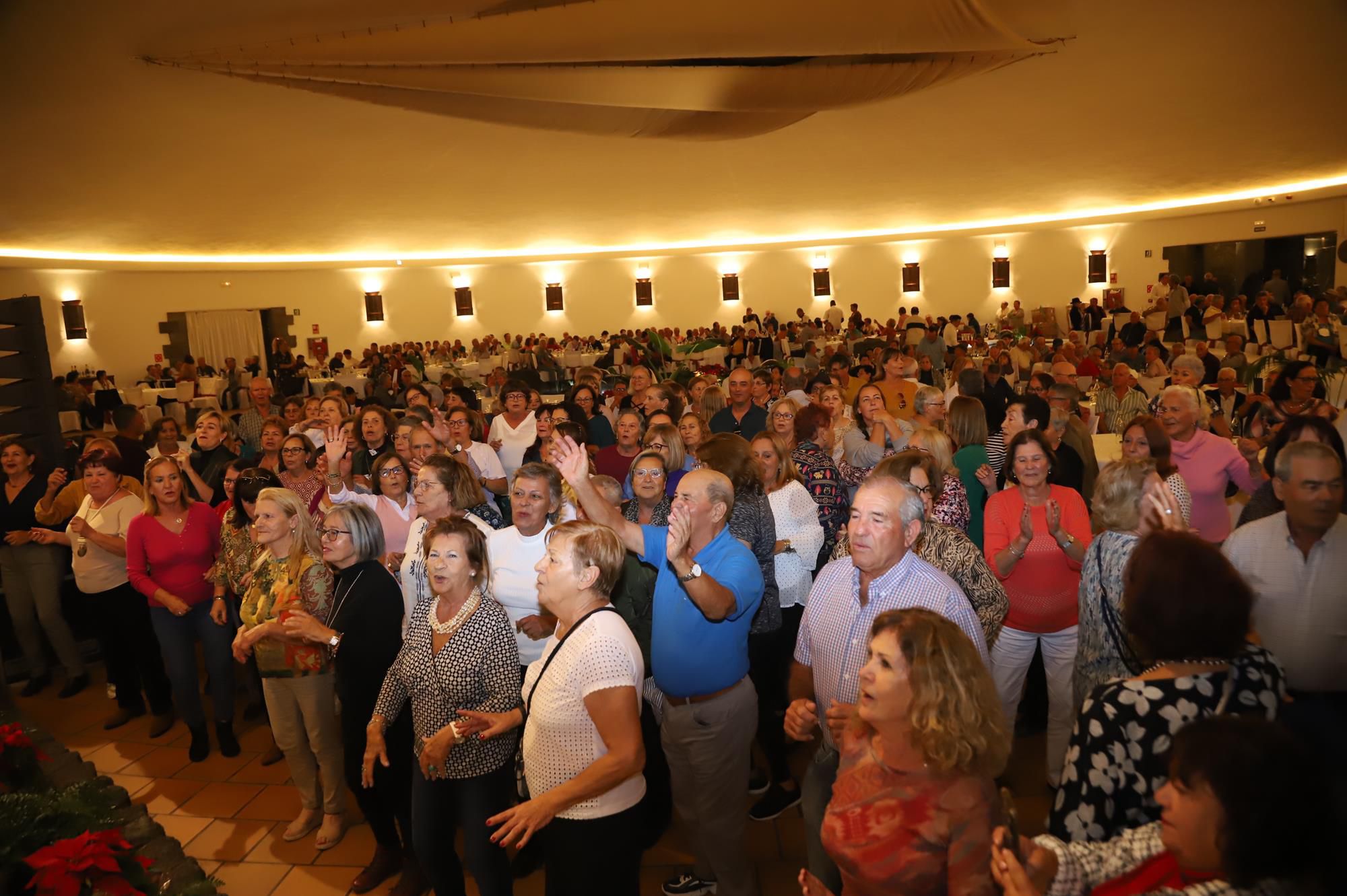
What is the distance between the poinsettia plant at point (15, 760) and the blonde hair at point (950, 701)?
3011 millimetres

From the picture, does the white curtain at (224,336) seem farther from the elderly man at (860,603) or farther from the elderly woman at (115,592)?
the elderly man at (860,603)

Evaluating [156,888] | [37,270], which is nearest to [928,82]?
[156,888]

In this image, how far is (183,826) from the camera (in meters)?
4.10

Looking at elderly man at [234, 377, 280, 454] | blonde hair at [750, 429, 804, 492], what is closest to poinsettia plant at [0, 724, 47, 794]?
blonde hair at [750, 429, 804, 492]

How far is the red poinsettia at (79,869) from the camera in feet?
7.16

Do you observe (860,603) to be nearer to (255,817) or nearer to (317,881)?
(317,881)

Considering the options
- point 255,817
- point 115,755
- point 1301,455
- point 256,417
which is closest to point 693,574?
point 1301,455

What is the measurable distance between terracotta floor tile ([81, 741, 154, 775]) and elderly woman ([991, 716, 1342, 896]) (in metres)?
4.85

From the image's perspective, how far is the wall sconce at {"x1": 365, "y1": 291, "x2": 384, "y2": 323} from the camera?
957 inches

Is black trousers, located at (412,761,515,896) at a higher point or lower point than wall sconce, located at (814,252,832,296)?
lower

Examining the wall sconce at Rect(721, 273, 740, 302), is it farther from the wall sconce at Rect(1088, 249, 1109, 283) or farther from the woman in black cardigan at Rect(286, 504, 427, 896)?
the woman in black cardigan at Rect(286, 504, 427, 896)

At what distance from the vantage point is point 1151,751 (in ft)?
6.39

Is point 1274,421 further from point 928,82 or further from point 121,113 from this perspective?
point 121,113

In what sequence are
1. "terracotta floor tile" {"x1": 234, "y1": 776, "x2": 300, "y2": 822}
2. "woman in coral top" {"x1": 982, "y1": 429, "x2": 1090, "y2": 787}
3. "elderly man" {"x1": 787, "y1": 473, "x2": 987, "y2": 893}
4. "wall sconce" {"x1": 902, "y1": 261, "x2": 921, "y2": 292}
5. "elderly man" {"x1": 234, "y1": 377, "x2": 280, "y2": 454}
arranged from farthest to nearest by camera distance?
"wall sconce" {"x1": 902, "y1": 261, "x2": 921, "y2": 292}
"elderly man" {"x1": 234, "y1": 377, "x2": 280, "y2": 454}
"terracotta floor tile" {"x1": 234, "y1": 776, "x2": 300, "y2": 822}
"woman in coral top" {"x1": 982, "y1": 429, "x2": 1090, "y2": 787}
"elderly man" {"x1": 787, "y1": 473, "x2": 987, "y2": 893}
